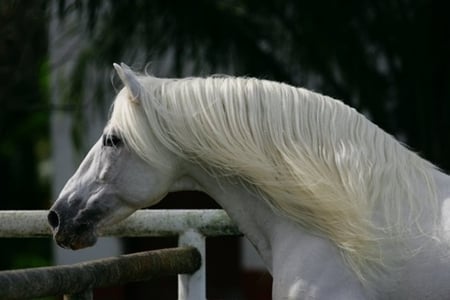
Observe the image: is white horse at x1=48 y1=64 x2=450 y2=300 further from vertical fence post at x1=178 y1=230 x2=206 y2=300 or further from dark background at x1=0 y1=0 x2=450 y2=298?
dark background at x1=0 y1=0 x2=450 y2=298

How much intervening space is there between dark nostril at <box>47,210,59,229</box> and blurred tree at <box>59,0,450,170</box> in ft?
15.4

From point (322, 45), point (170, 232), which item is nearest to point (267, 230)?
point (170, 232)

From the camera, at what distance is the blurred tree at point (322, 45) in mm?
9023

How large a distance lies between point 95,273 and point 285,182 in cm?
71

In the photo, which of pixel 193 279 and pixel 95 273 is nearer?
pixel 95 273

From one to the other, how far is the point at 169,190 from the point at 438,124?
506cm

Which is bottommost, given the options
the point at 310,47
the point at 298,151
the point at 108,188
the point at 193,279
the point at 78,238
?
the point at 193,279

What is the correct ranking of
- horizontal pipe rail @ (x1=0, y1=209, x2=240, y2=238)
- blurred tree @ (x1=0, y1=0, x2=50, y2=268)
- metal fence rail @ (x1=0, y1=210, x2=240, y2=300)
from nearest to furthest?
metal fence rail @ (x1=0, y1=210, x2=240, y2=300) < horizontal pipe rail @ (x1=0, y1=209, x2=240, y2=238) < blurred tree @ (x1=0, y1=0, x2=50, y2=268)

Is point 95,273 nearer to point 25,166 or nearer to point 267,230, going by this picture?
point 267,230

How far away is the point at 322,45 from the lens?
906 centimetres

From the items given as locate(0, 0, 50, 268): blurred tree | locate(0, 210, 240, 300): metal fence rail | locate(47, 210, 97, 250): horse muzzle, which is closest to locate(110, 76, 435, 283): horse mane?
locate(47, 210, 97, 250): horse muzzle

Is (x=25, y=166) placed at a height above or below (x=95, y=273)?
above

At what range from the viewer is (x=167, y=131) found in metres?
4.20

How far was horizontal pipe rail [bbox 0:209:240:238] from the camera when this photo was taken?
4703mm
